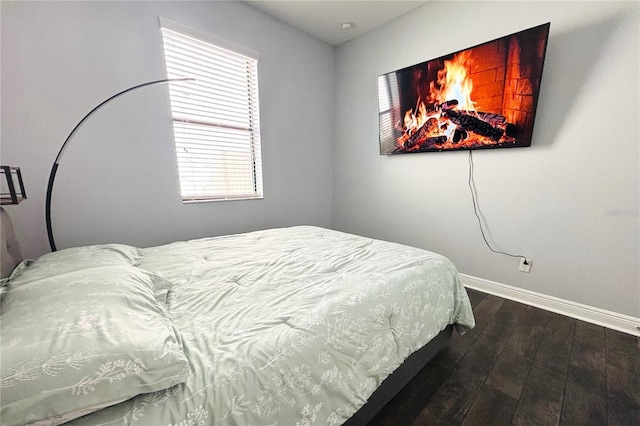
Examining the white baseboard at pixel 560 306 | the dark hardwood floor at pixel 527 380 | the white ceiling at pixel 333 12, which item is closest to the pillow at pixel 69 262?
the dark hardwood floor at pixel 527 380

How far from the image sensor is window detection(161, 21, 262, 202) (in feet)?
6.98

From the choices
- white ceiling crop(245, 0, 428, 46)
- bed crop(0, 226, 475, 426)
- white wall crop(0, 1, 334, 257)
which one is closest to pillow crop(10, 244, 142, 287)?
bed crop(0, 226, 475, 426)

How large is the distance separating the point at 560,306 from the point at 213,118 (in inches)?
135

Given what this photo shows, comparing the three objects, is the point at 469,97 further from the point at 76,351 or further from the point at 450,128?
the point at 76,351

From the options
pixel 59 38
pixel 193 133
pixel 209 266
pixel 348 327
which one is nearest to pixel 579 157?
pixel 348 327

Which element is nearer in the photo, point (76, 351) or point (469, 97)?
point (76, 351)

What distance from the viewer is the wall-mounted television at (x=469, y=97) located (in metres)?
1.84

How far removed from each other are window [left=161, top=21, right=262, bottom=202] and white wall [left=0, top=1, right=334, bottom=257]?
95 mm

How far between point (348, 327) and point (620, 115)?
7.64 ft

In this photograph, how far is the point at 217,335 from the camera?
804 mm

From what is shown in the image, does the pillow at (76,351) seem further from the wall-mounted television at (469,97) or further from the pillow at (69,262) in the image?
the wall-mounted television at (469,97)

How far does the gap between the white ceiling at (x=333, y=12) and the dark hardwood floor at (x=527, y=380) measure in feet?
9.92

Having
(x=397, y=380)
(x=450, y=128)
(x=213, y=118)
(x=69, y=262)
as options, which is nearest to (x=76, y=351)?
(x=69, y=262)

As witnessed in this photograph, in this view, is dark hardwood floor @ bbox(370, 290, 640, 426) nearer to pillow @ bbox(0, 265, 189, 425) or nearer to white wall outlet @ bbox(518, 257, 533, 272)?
white wall outlet @ bbox(518, 257, 533, 272)
